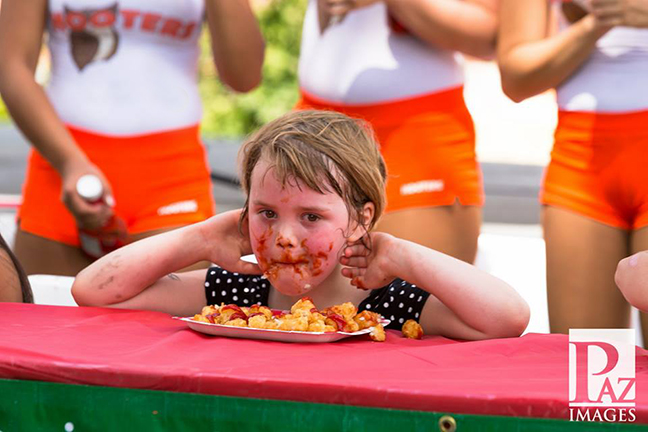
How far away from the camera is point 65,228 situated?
2.53 m

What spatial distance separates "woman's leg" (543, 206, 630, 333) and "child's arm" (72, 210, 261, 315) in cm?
76

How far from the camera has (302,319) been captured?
5.45 ft

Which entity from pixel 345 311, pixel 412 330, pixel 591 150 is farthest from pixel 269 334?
pixel 591 150

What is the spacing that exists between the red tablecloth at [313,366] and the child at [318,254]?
151mm

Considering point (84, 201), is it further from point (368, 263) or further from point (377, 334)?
point (377, 334)

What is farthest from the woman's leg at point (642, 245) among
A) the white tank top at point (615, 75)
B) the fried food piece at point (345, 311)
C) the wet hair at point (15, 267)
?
the wet hair at point (15, 267)

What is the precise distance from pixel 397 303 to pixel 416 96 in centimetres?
73

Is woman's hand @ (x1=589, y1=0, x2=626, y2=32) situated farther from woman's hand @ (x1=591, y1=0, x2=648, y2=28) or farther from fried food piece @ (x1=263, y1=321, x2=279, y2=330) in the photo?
fried food piece @ (x1=263, y1=321, x2=279, y2=330)

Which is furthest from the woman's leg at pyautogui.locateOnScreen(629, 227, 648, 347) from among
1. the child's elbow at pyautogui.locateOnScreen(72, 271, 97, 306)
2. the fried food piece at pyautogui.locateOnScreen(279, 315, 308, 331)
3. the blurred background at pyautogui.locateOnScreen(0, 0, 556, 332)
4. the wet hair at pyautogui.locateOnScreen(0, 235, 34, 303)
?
the blurred background at pyautogui.locateOnScreen(0, 0, 556, 332)

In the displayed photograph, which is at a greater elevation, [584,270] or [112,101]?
[112,101]

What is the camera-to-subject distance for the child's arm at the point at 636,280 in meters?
1.53

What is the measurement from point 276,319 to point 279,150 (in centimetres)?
33

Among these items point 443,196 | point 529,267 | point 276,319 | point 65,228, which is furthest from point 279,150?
point 529,267

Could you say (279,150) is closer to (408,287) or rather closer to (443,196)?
(408,287)
